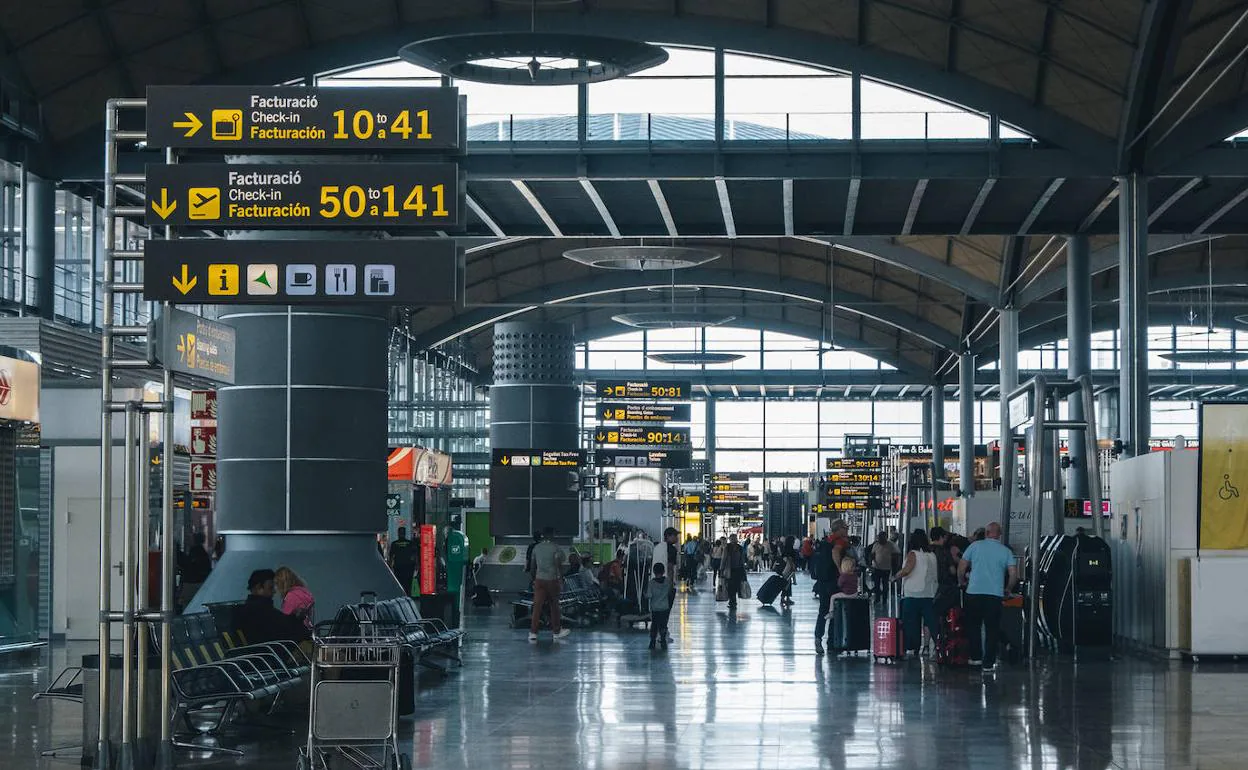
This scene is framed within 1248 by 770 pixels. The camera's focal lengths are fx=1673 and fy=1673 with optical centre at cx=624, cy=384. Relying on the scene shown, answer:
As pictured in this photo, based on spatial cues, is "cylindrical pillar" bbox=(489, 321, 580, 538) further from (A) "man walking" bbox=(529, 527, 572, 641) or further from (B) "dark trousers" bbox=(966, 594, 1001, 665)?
(B) "dark trousers" bbox=(966, 594, 1001, 665)

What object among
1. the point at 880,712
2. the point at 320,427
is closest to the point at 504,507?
the point at 320,427

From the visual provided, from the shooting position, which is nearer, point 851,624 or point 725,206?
point 851,624

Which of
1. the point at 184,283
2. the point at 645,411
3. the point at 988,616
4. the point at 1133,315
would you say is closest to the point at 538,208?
the point at 1133,315

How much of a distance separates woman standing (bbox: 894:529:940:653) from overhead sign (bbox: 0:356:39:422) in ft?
35.6

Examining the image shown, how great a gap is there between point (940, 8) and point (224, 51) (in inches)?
473

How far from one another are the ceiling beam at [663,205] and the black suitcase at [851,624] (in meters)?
10.8

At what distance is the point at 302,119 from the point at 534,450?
94.0 feet

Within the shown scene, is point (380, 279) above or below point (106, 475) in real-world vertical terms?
above

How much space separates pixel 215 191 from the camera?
11.0 metres

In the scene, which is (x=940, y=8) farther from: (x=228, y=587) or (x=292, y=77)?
(x=228, y=587)

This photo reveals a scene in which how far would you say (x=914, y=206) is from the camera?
3142 cm

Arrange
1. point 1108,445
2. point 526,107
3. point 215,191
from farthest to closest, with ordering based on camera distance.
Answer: point 1108,445 < point 526,107 < point 215,191

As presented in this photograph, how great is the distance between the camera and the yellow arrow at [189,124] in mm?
11164

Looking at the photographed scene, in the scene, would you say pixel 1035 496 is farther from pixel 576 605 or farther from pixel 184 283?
pixel 184 283
